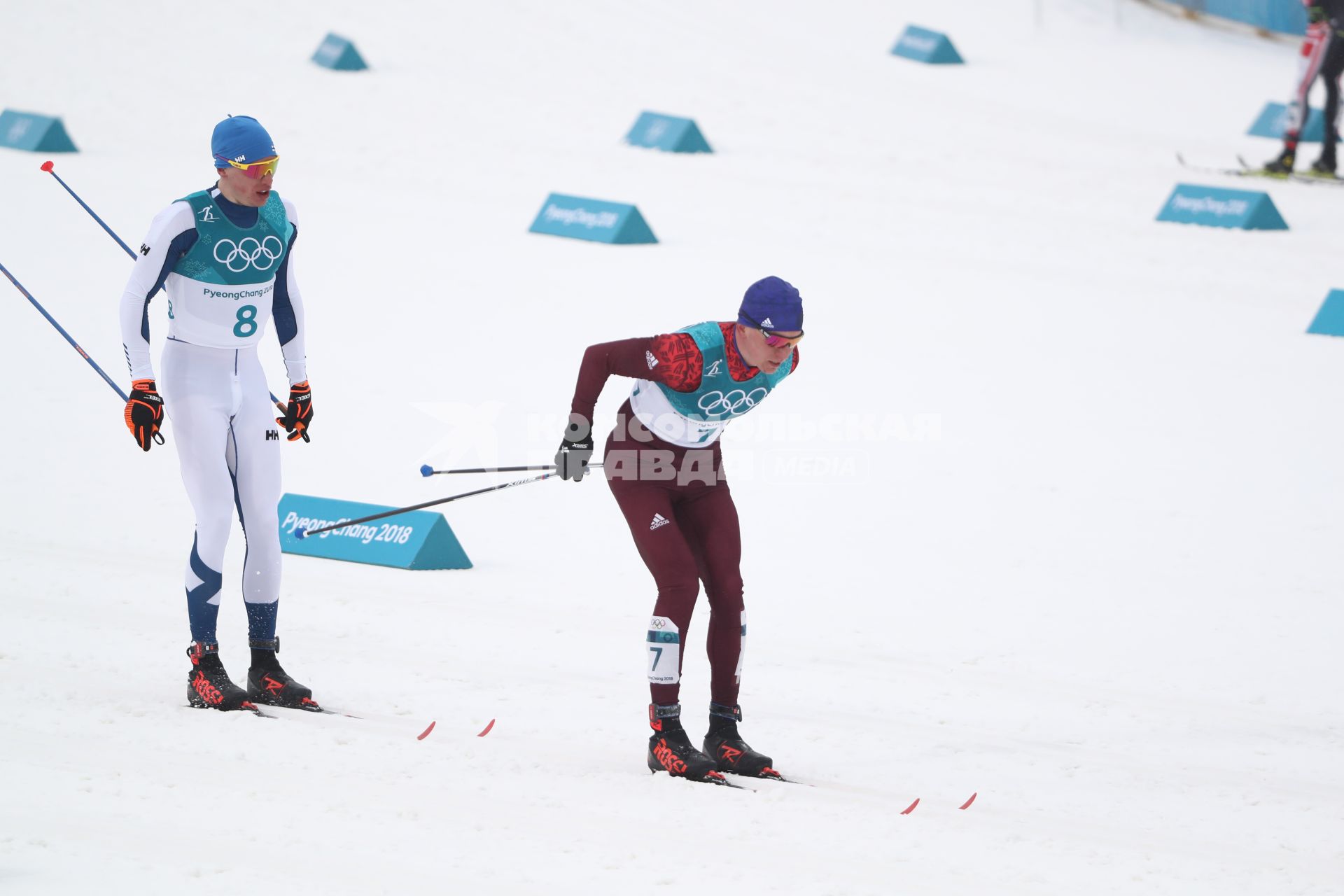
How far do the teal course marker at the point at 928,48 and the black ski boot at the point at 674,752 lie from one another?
1710 cm

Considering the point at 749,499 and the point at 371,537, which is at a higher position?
the point at 371,537

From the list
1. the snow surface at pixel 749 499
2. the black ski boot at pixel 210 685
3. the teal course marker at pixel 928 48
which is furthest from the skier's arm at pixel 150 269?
the teal course marker at pixel 928 48

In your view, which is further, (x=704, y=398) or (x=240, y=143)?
(x=240, y=143)

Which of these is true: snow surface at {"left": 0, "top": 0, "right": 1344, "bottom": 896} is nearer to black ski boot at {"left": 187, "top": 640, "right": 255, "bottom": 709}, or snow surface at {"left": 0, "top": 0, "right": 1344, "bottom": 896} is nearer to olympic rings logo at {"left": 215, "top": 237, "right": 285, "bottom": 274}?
black ski boot at {"left": 187, "top": 640, "right": 255, "bottom": 709}

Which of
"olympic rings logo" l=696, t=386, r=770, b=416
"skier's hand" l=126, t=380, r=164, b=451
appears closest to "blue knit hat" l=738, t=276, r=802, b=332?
"olympic rings logo" l=696, t=386, r=770, b=416

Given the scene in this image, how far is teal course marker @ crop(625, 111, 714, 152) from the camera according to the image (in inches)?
687

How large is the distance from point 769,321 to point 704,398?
0.39 m

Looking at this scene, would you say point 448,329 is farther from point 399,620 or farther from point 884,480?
point 399,620

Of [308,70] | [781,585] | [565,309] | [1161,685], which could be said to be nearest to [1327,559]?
[1161,685]

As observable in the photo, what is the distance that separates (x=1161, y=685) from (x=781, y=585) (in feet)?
6.35

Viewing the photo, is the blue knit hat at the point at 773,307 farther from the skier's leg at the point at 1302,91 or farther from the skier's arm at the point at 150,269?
the skier's leg at the point at 1302,91

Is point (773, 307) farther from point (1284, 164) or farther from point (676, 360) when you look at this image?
point (1284, 164)

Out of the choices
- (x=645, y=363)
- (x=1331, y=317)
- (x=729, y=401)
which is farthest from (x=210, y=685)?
(x=1331, y=317)

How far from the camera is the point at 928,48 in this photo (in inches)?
822
